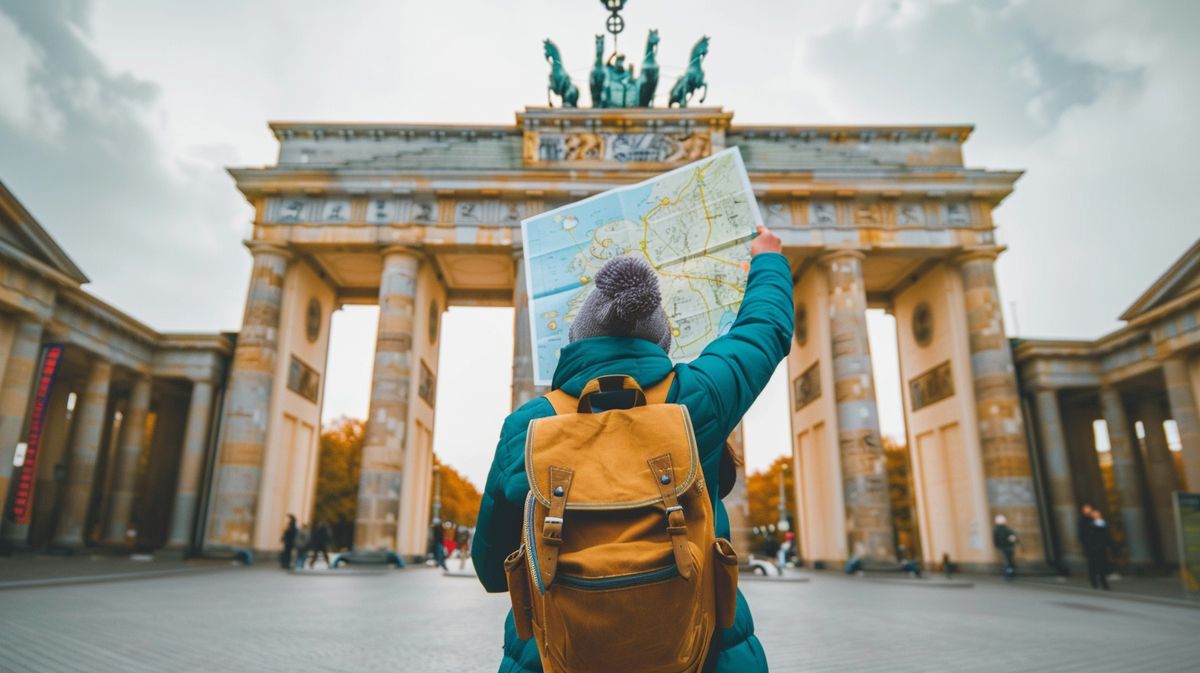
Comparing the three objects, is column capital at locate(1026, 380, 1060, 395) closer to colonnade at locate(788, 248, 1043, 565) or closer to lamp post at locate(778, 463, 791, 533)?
colonnade at locate(788, 248, 1043, 565)

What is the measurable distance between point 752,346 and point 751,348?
2 cm

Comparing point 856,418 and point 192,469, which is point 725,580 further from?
point 192,469

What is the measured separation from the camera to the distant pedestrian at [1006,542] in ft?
69.4

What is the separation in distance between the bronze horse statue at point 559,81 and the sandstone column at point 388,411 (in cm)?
930

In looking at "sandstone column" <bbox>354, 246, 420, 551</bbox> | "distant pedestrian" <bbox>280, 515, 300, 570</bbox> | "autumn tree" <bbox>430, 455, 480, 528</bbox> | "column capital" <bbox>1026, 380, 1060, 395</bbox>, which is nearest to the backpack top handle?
"distant pedestrian" <bbox>280, 515, 300, 570</bbox>

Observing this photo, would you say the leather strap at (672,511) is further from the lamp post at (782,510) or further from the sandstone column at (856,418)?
the lamp post at (782,510)

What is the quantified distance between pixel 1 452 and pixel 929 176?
103 feet

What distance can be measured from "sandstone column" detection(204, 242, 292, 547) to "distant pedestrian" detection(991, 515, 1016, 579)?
2376 centimetres

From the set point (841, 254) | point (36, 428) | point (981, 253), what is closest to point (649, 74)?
point (841, 254)

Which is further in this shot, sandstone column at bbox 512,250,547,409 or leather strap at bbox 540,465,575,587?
sandstone column at bbox 512,250,547,409

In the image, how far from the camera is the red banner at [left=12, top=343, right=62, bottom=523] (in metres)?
20.7

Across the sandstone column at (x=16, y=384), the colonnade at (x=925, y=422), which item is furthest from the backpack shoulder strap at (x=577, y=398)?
the sandstone column at (x=16, y=384)

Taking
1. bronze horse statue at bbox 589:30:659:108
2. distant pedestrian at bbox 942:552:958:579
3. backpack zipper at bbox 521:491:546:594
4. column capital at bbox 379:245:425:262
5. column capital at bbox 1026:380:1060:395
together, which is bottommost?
distant pedestrian at bbox 942:552:958:579

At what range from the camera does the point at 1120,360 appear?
25.6m
